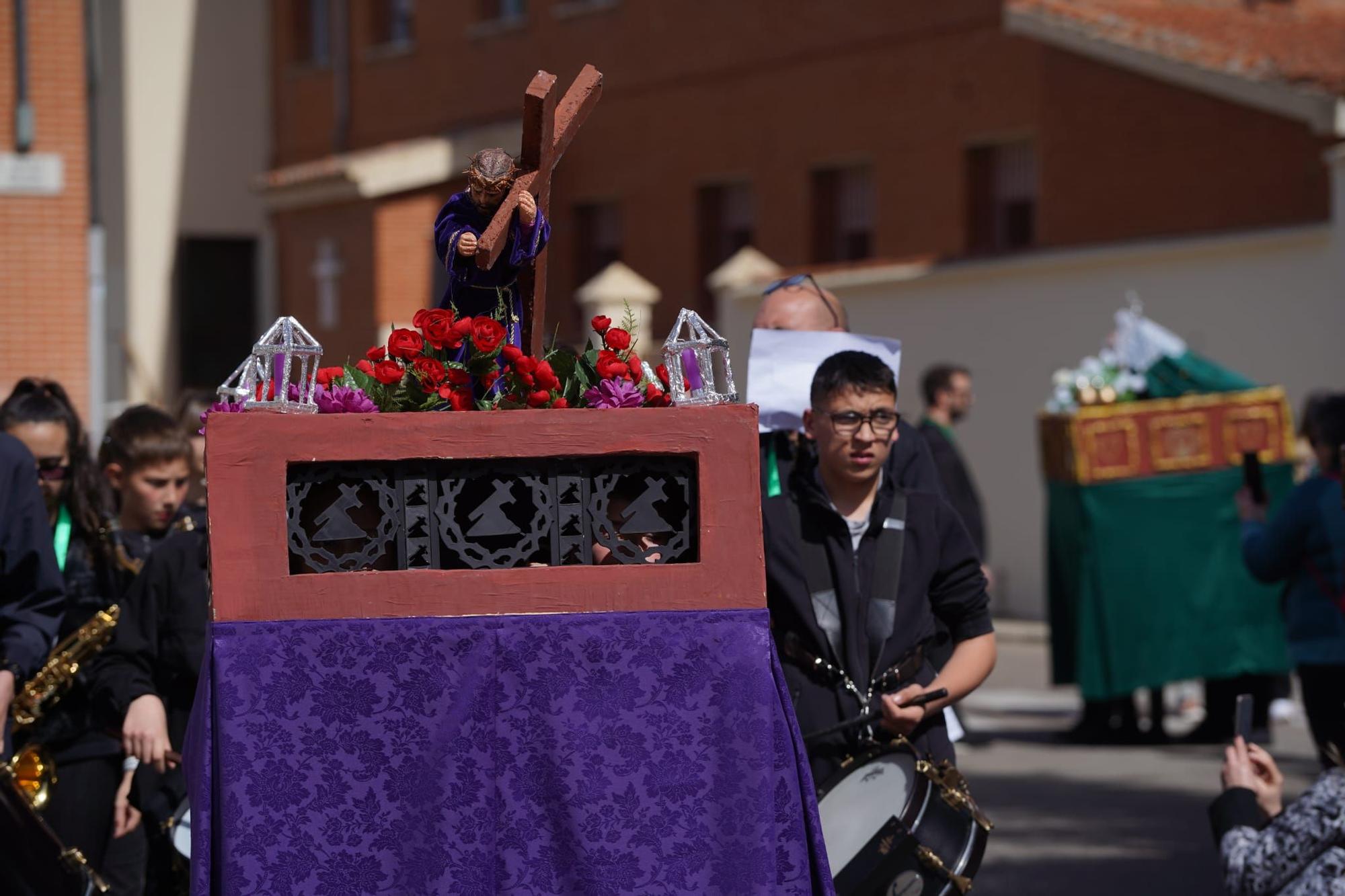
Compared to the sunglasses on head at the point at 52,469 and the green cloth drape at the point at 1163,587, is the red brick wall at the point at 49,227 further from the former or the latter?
the sunglasses on head at the point at 52,469

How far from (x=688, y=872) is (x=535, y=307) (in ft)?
3.72

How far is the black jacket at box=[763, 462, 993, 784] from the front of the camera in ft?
16.1

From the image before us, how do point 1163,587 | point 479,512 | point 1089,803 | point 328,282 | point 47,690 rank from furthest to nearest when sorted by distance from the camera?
point 328,282
point 1163,587
point 1089,803
point 47,690
point 479,512

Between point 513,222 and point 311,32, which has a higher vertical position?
point 311,32

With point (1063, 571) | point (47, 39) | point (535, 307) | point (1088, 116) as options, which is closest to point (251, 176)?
point (1088, 116)

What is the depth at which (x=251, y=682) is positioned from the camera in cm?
366

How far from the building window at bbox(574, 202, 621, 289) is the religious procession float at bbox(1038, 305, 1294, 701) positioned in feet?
56.2

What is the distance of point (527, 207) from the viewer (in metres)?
4.08

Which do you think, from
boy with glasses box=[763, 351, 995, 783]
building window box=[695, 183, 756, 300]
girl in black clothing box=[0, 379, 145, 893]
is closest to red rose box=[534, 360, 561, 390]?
boy with glasses box=[763, 351, 995, 783]

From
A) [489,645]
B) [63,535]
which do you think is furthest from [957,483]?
[489,645]

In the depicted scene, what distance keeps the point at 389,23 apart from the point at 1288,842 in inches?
1156

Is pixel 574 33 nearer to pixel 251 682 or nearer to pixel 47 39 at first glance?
pixel 47 39

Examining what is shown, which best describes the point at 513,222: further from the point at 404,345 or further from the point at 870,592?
the point at 870,592

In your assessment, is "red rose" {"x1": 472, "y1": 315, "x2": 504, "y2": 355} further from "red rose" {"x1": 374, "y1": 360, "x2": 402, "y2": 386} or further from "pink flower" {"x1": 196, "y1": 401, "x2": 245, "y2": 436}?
"pink flower" {"x1": 196, "y1": 401, "x2": 245, "y2": 436}
